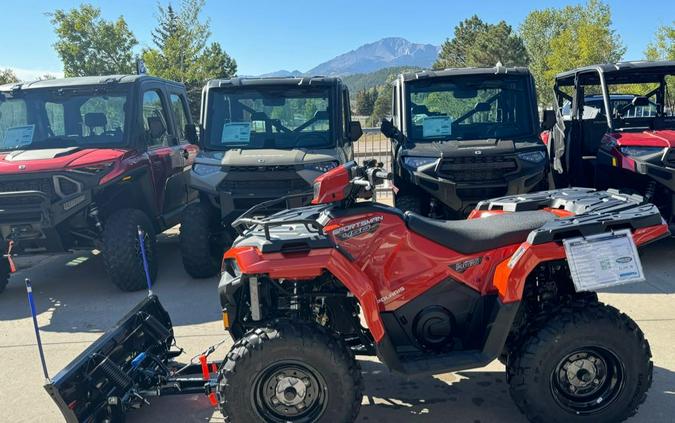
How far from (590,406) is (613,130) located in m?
4.69

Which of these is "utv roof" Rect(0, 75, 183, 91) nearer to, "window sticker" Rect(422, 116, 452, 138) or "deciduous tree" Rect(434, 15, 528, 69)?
"window sticker" Rect(422, 116, 452, 138)

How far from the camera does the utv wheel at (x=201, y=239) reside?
19.1 feet

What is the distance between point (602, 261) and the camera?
9.28 ft

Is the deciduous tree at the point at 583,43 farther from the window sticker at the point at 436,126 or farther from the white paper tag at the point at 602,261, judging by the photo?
the white paper tag at the point at 602,261

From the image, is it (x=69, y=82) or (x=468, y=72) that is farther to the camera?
(x=468, y=72)

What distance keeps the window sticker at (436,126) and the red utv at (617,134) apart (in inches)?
46.1

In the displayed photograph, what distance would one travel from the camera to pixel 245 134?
6258 mm

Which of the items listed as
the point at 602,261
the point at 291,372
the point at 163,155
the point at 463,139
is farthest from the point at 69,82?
the point at 602,261

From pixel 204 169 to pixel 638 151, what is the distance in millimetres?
4935

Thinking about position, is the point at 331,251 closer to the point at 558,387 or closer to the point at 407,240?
the point at 407,240

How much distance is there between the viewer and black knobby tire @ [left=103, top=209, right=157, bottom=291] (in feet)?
18.2

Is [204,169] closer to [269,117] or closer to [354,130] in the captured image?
[269,117]

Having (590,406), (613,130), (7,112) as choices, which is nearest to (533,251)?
(590,406)

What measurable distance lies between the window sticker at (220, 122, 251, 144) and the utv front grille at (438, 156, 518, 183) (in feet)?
7.42
